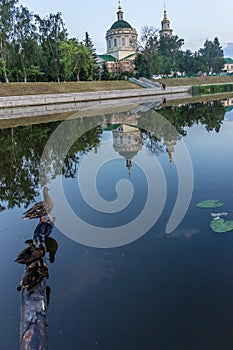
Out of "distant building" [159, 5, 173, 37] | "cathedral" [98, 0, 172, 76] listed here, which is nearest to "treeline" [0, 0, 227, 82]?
"cathedral" [98, 0, 172, 76]

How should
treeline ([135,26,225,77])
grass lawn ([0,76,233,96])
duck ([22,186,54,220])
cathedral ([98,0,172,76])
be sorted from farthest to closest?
cathedral ([98,0,172,76]) → treeline ([135,26,225,77]) → grass lawn ([0,76,233,96]) → duck ([22,186,54,220])

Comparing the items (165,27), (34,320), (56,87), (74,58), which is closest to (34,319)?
(34,320)

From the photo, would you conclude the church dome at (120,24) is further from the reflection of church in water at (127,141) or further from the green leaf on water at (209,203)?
the green leaf on water at (209,203)

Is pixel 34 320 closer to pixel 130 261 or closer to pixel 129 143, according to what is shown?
pixel 130 261

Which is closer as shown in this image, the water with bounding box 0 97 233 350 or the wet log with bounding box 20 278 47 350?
the wet log with bounding box 20 278 47 350

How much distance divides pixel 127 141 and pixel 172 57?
2505 inches

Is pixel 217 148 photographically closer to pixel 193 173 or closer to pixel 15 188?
pixel 193 173

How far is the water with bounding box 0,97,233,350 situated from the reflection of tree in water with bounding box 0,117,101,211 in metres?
0.07

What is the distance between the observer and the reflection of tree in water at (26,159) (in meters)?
8.81

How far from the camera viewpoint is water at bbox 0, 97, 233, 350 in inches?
152

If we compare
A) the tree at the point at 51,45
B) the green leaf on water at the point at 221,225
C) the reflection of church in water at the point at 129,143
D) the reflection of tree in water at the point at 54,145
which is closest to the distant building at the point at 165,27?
the tree at the point at 51,45

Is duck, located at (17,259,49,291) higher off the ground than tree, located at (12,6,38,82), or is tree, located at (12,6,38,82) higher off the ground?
tree, located at (12,6,38,82)

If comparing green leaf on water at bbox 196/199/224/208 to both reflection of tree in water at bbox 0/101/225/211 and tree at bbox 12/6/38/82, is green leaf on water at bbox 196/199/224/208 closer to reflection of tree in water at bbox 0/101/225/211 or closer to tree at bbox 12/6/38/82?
reflection of tree in water at bbox 0/101/225/211

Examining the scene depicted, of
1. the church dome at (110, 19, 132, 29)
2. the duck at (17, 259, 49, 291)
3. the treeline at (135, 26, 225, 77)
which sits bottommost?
the duck at (17, 259, 49, 291)
